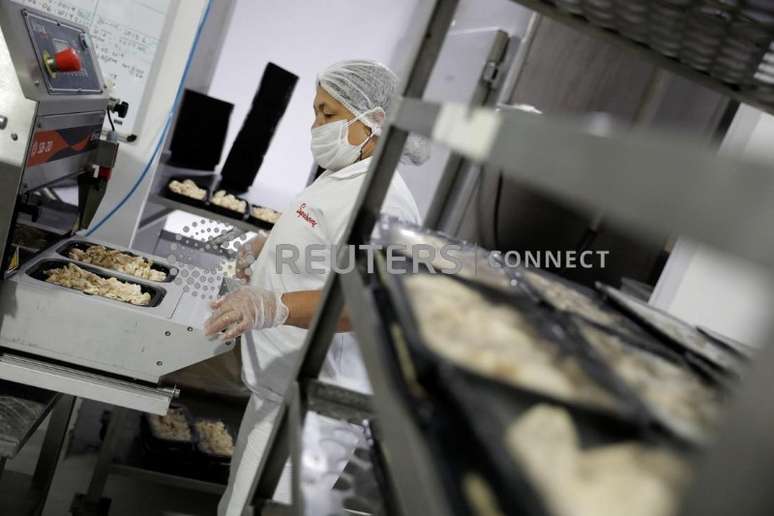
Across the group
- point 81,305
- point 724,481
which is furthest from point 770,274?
point 81,305

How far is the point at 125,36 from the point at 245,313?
5.88 feet

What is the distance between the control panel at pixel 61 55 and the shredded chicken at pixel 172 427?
138cm

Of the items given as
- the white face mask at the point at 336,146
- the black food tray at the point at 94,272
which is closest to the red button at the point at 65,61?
the black food tray at the point at 94,272

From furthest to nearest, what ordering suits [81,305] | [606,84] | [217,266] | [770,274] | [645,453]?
[217,266] → [606,84] → [81,305] → [645,453] → [770,274]

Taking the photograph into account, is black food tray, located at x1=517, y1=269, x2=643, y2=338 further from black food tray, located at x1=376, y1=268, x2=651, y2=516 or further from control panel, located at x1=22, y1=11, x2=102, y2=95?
control panel, located at x1=22, y1=11, x2=102, y2=95

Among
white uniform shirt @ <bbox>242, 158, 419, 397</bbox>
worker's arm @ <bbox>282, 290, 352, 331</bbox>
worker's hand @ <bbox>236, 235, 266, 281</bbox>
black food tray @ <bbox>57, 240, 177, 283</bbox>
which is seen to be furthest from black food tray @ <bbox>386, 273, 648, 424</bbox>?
worker's hand @ <bbox>236, 235, 266, 281</bbox>

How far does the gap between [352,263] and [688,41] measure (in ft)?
2.52

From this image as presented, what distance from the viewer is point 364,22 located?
562 centimetres

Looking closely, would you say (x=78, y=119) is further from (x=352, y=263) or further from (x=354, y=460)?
(x=354, y=460)

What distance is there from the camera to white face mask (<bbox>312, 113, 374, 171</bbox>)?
2.04 meters

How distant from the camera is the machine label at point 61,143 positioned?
5.27 feet

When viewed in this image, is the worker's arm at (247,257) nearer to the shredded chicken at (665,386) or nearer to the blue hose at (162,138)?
the blue hose at (162,138)

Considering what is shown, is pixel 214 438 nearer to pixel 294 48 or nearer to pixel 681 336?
pixel 681 336

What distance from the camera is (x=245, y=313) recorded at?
1715 millimetres
